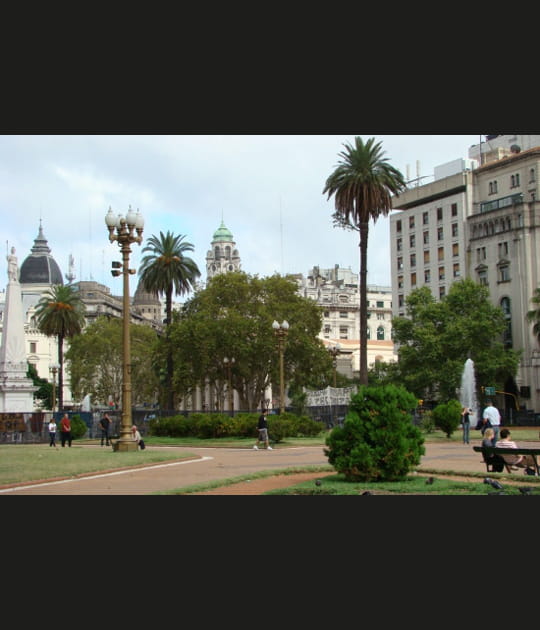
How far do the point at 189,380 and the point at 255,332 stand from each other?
23.2 ft

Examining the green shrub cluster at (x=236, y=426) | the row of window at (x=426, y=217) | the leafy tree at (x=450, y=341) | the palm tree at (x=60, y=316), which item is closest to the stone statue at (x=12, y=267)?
the green shrub cluster at (x=236, y=426)

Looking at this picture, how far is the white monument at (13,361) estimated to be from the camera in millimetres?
43375

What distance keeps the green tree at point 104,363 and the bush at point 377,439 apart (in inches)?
2886

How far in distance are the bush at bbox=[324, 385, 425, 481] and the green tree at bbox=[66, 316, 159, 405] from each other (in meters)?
73.3

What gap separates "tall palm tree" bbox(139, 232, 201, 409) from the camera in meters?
59.9

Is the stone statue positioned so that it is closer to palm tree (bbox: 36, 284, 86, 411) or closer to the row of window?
palm tree (bbox: 36, 284, 86, 411)

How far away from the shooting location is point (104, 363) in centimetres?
9175

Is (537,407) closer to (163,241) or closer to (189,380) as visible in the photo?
(189,380)

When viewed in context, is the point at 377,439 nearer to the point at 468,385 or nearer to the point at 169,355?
the point at 169,355

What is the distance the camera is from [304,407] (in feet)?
156

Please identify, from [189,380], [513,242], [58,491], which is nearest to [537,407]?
[513,242]

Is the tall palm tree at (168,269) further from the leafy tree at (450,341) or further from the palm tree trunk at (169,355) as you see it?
the leafy tree at (450,341)

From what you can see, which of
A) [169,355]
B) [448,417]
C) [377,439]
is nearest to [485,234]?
[169,355]

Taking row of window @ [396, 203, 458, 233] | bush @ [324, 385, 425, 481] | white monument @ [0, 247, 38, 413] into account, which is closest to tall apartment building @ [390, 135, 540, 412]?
row of window @ [396, 203, 458, 233]
